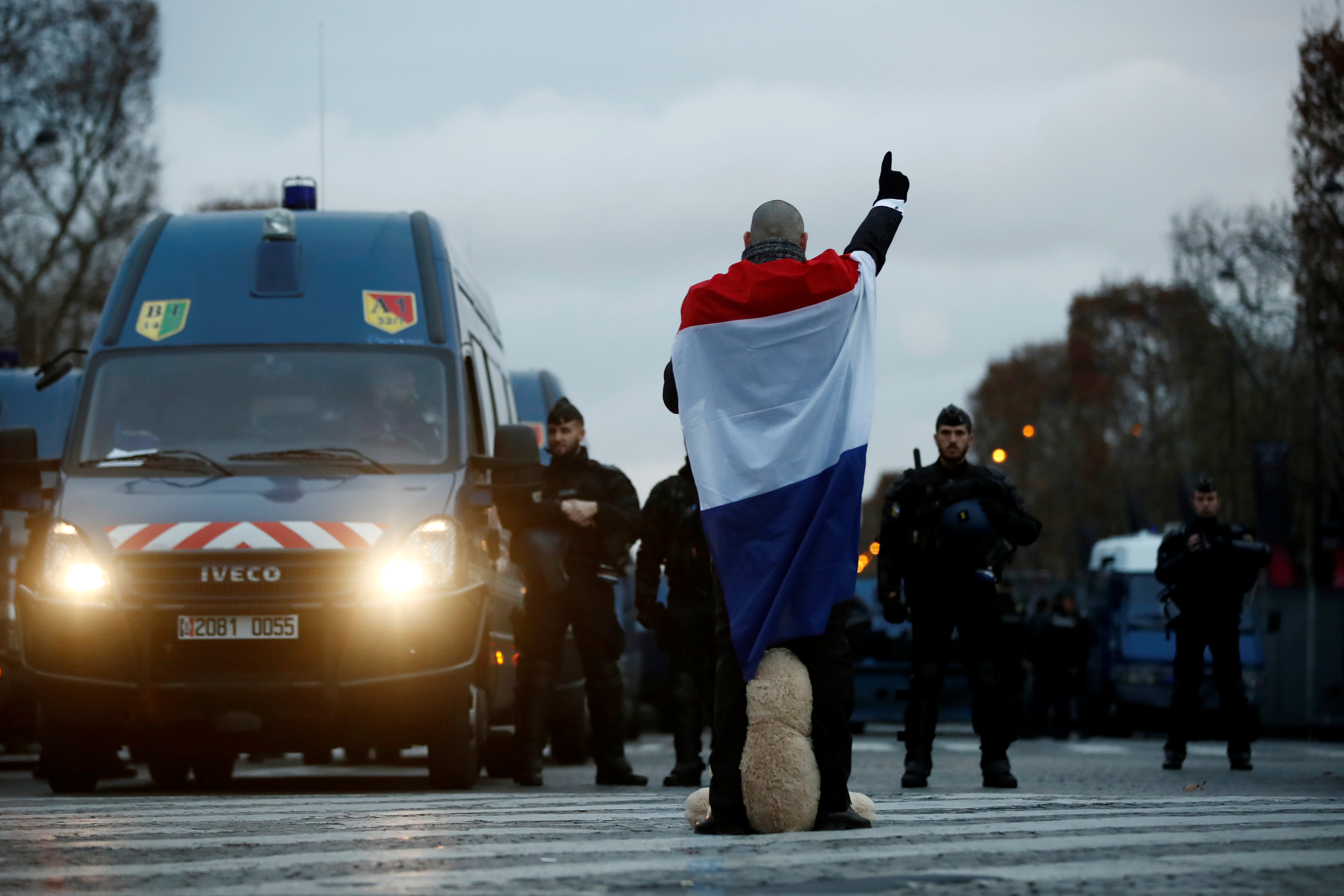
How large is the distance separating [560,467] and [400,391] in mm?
1293

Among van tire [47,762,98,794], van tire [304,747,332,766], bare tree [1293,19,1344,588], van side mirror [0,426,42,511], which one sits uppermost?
bare tree [1293,19,1344,588]

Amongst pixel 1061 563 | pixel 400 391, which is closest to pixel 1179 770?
pixel 400 391

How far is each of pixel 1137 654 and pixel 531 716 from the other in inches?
673

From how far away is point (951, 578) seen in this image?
11305mm

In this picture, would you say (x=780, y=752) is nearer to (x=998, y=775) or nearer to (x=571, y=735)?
(x=998, y=775)

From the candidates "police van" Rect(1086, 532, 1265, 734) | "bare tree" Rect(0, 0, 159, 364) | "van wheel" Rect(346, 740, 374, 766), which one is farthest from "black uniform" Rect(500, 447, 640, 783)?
"bare tree" Rect(0, 0, 159, 364)

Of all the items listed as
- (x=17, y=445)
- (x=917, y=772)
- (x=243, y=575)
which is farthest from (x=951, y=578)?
(x=17, y=445)

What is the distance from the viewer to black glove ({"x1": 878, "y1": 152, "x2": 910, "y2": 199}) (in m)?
7.51

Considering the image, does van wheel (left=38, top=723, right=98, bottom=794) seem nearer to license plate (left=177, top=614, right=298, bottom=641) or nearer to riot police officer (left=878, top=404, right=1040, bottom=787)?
license plate (left=177, top=614, right=298, bottom=641)

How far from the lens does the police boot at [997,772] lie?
435 inches

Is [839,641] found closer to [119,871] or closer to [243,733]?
[119,871]

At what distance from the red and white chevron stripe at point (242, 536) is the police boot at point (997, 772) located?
10.8 feet

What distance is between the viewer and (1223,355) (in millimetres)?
47125

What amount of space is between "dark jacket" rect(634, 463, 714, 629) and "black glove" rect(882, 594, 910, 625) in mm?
976
